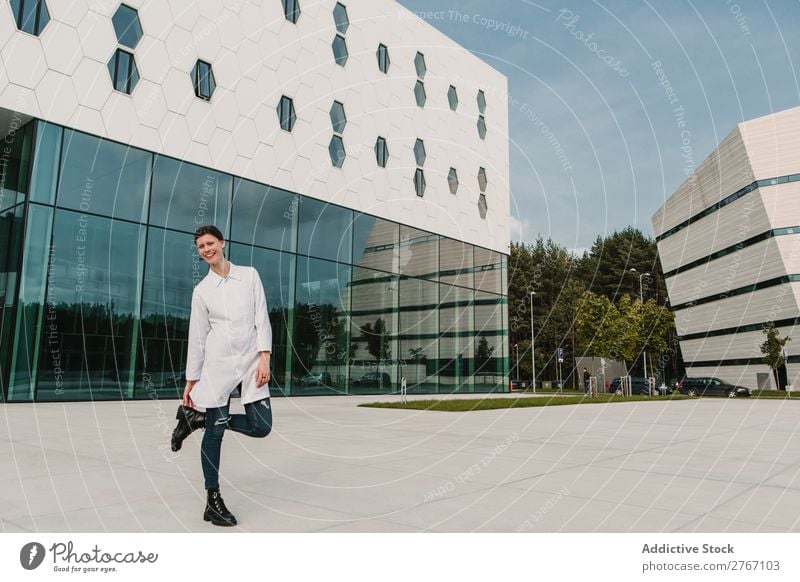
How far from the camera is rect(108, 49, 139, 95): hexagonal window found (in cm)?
1540

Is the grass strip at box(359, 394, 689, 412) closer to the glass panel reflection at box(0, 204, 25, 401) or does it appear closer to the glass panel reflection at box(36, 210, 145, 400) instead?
the glass panel reflection at box(36, 210, 145, 400)

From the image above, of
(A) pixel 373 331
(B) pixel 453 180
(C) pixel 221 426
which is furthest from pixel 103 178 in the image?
(B) pixel 453 180

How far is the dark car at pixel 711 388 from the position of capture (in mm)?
32969

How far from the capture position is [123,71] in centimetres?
1562

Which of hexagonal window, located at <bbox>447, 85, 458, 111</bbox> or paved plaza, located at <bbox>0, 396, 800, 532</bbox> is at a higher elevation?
hexagonal window, located at <bbox>447, 85, 458, 111</bbox>

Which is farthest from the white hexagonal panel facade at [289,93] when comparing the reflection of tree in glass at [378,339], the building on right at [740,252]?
the building on right at [740,252]

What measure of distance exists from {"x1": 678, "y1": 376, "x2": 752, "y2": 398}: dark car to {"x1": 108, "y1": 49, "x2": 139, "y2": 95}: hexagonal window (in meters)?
31.5

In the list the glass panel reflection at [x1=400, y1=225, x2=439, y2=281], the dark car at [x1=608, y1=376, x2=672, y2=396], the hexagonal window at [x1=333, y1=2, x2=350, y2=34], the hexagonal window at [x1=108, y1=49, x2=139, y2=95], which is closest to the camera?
the hexagonal window at [x1=108, y1=49, x2=139, y2=95]

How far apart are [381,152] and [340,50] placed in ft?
13.0

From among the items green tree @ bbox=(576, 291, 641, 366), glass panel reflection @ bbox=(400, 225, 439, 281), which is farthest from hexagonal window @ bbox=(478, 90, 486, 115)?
green tree @ bbox=(576, 291, 641, 366)

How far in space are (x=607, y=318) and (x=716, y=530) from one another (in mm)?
35599

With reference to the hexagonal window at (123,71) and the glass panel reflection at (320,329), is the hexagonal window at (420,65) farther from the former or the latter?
the hexagonal window at (123,71)

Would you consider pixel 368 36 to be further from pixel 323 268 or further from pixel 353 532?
pixel 353 532
